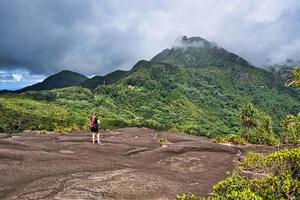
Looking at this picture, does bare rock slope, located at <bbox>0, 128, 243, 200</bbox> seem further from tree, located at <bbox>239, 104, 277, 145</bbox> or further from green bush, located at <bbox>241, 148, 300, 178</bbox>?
tree, located at <bbox>239, 104, 277, 145</bbox>

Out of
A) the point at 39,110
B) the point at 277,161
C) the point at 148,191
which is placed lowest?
the point at 148,191

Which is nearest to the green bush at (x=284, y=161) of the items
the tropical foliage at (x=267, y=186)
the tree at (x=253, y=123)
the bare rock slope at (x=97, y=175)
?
the tropical foliage at (x=267, y=186)

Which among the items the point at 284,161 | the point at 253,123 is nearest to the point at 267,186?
the point at 284,161

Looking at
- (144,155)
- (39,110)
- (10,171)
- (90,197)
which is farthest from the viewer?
(39,110)

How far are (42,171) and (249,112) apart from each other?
96611 mm

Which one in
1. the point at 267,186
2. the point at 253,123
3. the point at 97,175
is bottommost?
the point at 267,186

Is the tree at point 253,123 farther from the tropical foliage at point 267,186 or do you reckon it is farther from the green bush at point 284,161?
the tropical foliage at point 267,186

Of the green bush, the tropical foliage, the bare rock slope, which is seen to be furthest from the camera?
the bare rock slope

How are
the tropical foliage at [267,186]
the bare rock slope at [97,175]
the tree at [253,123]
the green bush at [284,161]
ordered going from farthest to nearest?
the tree at [253,123]
the bare rock slope at [97,175]
the green bush at [284,161]
the tropical foliage at [267,186]

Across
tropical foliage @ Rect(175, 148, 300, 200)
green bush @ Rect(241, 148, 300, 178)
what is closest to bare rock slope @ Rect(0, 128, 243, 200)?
green bush @ Rect(241, 148, 300, 178)

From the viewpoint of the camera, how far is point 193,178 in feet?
85.8

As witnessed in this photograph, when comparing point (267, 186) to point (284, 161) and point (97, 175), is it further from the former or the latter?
point (97, 175)

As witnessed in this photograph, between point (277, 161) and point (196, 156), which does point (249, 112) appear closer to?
point (196, 156)

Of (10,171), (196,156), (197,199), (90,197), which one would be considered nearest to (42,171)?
(10,171)
